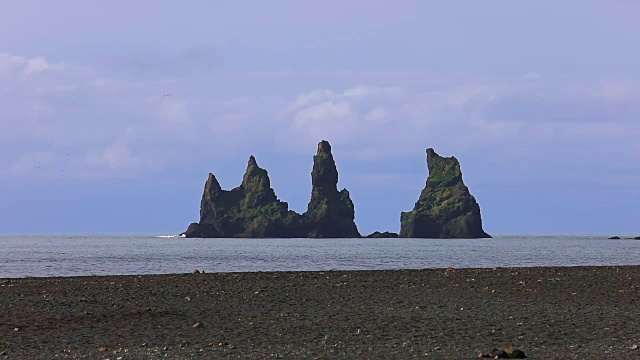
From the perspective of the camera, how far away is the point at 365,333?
23.5 m

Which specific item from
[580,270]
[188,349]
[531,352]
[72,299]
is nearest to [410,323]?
[531,352]

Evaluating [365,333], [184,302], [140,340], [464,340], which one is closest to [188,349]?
[140,340]

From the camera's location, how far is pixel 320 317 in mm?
27156

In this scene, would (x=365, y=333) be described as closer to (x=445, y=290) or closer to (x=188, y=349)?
(x=188, y=349)

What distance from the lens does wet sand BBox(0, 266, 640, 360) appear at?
20.8m

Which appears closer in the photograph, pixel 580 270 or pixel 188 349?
pixel 188 349

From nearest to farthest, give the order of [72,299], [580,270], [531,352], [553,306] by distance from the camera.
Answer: [531,352]
[553,306]
[72,299]
[580,270]

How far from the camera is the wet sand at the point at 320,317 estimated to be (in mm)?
20812

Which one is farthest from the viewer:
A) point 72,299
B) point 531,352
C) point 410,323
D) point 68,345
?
point 72,299

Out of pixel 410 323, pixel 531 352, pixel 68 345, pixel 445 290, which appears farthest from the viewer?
pixel 445 290

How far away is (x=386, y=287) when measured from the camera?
37219 millimetres

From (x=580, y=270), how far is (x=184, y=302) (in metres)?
26.8

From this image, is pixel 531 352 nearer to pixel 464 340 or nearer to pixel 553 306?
pixel 464 340

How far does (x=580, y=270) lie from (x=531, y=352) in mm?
31167
